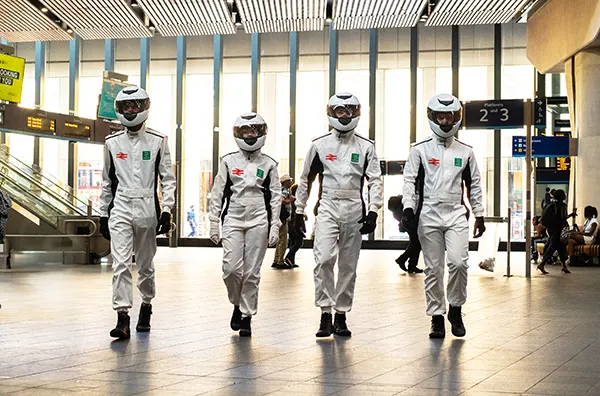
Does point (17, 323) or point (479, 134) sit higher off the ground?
point (479, 134)

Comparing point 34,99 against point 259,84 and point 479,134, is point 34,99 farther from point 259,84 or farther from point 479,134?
point 479,134

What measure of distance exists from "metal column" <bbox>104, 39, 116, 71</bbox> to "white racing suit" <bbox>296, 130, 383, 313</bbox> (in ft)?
74.8

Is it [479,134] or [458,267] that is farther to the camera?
[479,134]

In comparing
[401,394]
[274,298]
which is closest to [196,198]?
[274,298]

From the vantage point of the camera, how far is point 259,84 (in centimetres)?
2920

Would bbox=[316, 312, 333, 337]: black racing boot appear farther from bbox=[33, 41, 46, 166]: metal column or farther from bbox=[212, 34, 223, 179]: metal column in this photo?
bbox=[33, 41, 46, 166]: metal column

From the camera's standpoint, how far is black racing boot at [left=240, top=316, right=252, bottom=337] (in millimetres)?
7349

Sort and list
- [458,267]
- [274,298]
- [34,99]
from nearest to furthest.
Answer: [458,267], [274,298], [34,99]

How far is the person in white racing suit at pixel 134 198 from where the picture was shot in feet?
24.0

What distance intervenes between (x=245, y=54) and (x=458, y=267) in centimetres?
2269

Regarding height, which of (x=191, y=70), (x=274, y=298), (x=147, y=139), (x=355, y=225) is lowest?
(x=274, y=298)

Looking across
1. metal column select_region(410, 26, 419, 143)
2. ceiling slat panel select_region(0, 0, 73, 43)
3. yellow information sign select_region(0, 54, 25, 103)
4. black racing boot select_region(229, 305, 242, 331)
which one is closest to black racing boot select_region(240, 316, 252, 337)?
black racing boot select_region(229, 305, 242, 331)

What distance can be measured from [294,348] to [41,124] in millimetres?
14943

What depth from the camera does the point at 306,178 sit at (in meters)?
7.67
